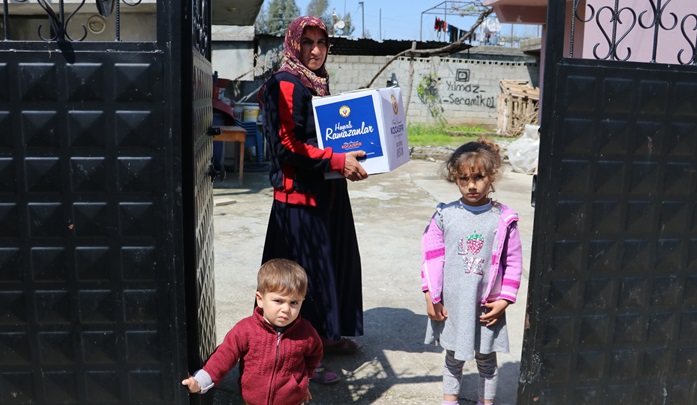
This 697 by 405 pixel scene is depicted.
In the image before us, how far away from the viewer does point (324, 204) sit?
3260 millimetres

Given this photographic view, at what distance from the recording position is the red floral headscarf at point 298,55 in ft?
10.2

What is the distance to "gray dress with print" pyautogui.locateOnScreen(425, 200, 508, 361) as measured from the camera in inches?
108

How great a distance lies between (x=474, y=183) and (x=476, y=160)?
0.10 meters

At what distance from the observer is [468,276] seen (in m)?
2.74

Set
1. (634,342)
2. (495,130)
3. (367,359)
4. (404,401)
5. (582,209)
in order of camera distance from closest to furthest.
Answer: (582,209), (634,342), (404,401), (367,359), (495,130)

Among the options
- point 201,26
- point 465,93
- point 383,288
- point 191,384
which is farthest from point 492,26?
point 191,384

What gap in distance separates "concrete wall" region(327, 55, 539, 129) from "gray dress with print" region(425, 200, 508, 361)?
16.4 meters

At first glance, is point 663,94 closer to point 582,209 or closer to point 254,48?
point 582,209

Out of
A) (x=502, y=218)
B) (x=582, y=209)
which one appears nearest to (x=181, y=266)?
(x=502, y=218)

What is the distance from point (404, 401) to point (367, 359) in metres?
0.53

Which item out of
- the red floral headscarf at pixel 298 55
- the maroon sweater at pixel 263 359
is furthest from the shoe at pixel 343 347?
the red floral headscarf at pixel 298 55

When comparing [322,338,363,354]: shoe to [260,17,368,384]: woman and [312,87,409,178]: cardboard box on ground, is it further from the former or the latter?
[312,87,409,178]: cardboard box on ground

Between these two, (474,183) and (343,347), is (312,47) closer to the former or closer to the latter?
(474,183)

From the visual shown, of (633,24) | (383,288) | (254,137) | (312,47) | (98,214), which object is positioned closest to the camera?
(98,214)
